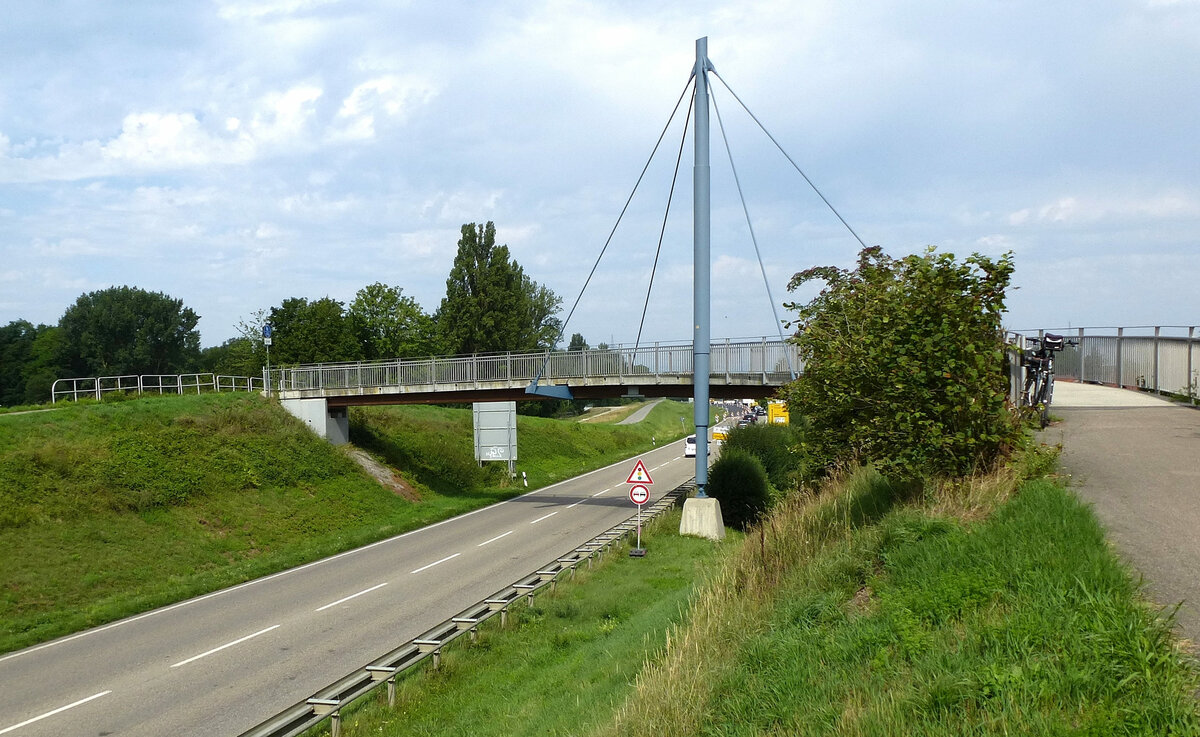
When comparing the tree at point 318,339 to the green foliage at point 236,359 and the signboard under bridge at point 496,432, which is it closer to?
the green foliage at point 236,359

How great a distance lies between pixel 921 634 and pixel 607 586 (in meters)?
11.8

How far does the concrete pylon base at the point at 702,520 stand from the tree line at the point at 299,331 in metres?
11.4

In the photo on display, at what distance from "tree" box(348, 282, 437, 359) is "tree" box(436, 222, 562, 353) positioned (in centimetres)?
459

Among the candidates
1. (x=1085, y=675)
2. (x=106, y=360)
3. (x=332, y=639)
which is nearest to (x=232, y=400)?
(x=332, y=639)

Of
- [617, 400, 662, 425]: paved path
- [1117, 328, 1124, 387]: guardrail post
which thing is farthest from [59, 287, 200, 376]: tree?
[1117, 328, 1124, 387]: guardrail post

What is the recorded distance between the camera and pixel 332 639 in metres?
15.1

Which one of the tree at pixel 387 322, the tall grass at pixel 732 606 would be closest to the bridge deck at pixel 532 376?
the tall grass at pixel 732 606

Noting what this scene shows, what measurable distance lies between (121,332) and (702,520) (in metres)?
92.9

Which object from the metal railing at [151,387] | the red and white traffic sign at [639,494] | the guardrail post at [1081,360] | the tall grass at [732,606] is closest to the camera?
the tall grass at [732,606]

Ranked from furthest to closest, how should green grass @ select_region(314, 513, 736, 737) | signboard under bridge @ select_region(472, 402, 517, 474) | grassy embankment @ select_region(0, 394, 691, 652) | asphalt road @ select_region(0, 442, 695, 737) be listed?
signboard under bridge @ select_region(472, 402, 517, 474), grassy embankment @ select_region(0, 394, 691, 652), asphalt road @ select_region(0, 442, 695, 737), green grass @ select_region(314, 513, 736, 737)

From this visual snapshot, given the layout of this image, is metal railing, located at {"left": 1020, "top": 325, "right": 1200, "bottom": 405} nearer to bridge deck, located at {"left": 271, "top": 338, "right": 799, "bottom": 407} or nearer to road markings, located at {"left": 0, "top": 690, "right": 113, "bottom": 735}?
bridge deck, located at {"left": 271, "top": 338, "right": 799, "bottom": 407}

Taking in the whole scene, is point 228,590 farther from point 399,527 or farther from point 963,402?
point 963,402

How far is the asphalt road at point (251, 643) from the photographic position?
37.5 feet

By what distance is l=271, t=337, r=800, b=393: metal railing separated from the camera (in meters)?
29.3
